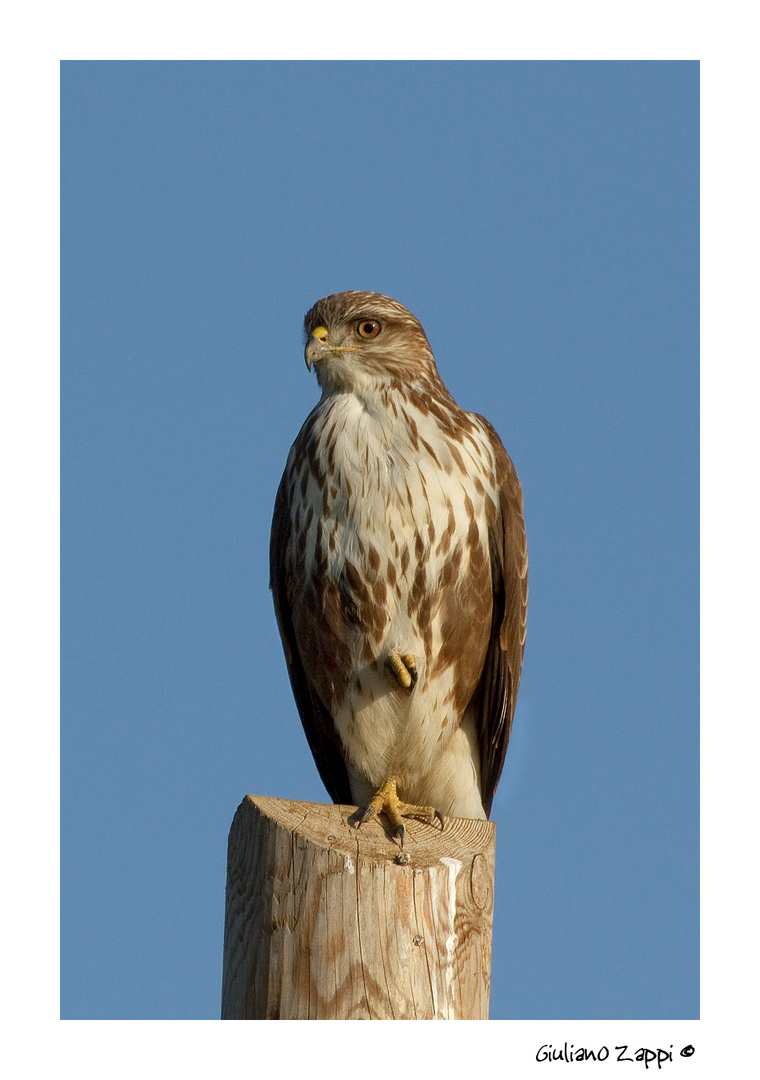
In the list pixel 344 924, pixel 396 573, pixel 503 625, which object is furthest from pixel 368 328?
pixel 344 924

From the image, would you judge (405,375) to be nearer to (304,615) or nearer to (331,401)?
(331,401)

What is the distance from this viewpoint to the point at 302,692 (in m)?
6.68

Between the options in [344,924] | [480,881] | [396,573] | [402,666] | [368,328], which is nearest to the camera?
[344,924]

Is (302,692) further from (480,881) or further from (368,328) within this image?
(480,881)

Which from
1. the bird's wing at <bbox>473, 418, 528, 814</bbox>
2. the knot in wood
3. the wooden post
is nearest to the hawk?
the bird's wing at <bbox>473, 418, 528, 814</bbox>

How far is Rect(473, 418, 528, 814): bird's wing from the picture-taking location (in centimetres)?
638

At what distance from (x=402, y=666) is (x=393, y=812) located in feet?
2.56

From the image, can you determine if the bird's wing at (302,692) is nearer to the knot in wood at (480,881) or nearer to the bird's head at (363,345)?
the bird's head at (363,345)

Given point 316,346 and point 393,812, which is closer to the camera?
point 393,812

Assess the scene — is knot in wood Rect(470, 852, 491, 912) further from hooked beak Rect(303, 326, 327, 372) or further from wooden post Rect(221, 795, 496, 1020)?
hooked beak Rect(303, 326, 327, 372)

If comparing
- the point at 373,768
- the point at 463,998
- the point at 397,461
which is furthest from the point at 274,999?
the point at 397,461

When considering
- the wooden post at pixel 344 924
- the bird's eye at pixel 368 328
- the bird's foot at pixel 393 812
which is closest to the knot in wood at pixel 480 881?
the wooden post at pixel 344 924

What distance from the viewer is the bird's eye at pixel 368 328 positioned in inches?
259

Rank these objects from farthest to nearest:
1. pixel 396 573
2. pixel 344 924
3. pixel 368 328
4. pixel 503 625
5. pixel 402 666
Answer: pixel 368 328 < pixel 503 625 < pixel 402 666 < pixel 396 573 < pixel 344 924
